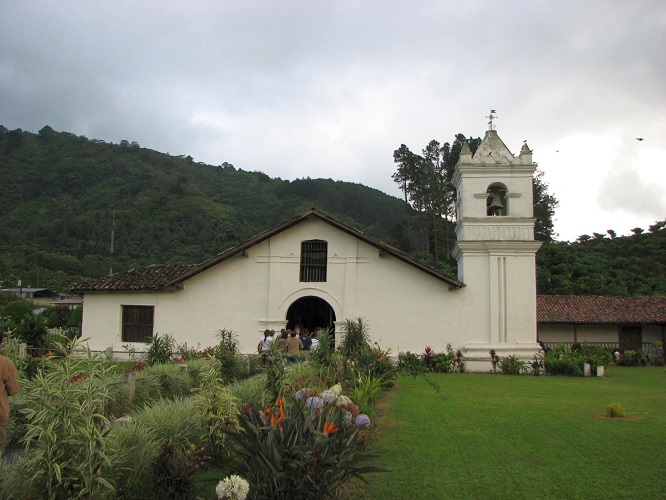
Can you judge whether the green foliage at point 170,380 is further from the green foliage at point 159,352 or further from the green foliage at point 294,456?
the green foliage at point 294,456

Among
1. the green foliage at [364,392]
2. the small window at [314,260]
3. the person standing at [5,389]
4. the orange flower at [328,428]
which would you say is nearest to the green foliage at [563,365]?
the small window at [314,260]

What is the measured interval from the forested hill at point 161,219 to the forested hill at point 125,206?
110 millimetres

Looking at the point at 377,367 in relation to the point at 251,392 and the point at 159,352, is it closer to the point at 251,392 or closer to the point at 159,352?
the point at 251,392

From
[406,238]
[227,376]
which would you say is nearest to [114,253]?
[406,238]

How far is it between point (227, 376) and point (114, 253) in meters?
39.1

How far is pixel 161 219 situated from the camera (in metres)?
53.7

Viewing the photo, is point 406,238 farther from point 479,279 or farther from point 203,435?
point 203,435

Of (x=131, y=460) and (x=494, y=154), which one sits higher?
(x=494, y=154)

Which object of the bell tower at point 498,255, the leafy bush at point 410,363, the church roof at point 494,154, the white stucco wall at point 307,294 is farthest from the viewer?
the church roof at point 494,154

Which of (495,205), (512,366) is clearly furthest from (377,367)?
(495,205)

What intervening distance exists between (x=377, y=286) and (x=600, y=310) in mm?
14381

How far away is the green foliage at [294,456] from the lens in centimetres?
507

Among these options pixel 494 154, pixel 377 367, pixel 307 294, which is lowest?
pixel 377 367

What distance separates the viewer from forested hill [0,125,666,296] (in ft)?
143
